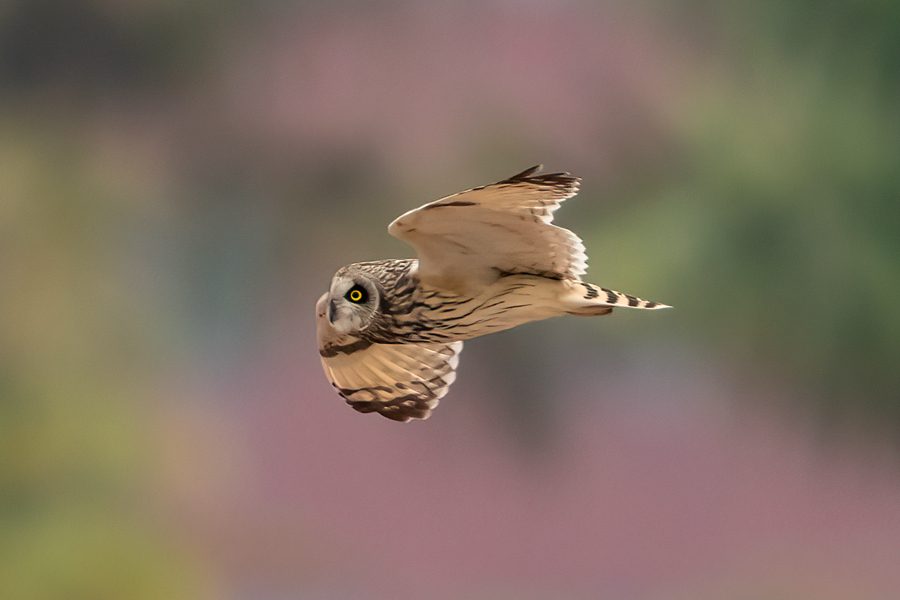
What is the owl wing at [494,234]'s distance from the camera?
157 cm

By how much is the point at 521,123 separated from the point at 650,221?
46 centimetres

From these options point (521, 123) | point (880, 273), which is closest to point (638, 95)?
point (521, 123)

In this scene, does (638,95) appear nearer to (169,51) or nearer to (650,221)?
(650,221)

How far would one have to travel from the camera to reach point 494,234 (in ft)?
5.57

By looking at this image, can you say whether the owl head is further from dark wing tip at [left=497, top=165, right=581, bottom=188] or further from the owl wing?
dark wing tip at [left=497, top=165, right=581, bottom=188]

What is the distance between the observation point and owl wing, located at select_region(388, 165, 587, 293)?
5.16 feet

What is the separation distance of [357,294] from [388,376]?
299mm

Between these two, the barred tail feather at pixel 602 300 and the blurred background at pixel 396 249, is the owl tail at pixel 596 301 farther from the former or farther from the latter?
the blurred background at pixel 396 249

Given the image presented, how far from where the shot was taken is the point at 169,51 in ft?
12.0

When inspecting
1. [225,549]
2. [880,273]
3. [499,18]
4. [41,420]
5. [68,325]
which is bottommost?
[225,549]

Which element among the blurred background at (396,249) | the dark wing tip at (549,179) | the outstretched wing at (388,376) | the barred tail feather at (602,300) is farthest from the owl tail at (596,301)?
the blurred background at (396,249)

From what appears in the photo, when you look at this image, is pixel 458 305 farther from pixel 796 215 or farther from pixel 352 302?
pixel 796 215

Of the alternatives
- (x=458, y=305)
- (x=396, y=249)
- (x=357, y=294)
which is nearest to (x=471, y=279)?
(x=458, y=305)

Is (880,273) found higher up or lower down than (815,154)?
lower down
